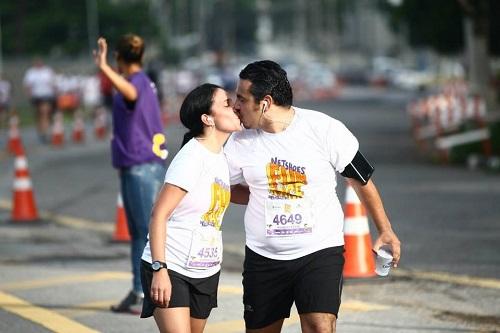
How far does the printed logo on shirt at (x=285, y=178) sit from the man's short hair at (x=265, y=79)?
283mm

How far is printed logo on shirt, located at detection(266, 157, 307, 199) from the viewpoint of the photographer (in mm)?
5875

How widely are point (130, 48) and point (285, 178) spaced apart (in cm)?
318

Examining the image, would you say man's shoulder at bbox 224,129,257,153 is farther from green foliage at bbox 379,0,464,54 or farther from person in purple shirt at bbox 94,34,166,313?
green foliage at bbox 379,0,464,54

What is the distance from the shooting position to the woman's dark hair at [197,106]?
5.88 meters

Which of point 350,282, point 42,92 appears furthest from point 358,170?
point 42,92

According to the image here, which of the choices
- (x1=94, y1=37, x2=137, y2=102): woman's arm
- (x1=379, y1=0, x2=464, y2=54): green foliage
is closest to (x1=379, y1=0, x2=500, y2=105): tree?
(x1=379, y1=0, x2=464, y2=54): green foliage

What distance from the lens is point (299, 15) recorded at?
170 metres

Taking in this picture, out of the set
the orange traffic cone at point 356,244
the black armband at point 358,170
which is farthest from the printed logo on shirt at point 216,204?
the orange traffic cone at point 356,244

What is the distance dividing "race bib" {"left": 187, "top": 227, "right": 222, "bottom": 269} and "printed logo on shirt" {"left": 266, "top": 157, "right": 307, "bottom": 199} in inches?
→ 13.3

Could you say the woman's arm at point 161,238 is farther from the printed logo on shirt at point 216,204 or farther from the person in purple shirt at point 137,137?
the person in purple shirt at point 137,137

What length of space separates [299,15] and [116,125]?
163 metres

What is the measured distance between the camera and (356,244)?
10.1 metres

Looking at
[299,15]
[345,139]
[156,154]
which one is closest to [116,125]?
[156,154]

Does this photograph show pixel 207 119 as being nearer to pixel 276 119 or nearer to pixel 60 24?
pixel 276 119
